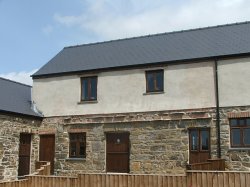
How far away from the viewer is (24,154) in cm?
2042

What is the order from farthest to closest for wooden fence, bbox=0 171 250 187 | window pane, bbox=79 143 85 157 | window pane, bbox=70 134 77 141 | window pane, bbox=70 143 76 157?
window pane, bbox=70 134 77 141 → window pane, bbox=70 143 76 157 → window pane, bbox=79 143 85 157 → wooden fence, bbox=0 171 250 187

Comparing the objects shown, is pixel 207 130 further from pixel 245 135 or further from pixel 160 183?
pixel 160 183

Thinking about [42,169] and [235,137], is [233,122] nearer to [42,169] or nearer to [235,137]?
[235,137]

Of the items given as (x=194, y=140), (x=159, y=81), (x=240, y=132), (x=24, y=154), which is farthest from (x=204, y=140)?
(x=24, y=154)

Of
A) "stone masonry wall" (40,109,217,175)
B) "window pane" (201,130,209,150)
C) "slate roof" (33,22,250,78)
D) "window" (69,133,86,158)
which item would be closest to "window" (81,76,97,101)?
"slate roof" (33,22,250,78)

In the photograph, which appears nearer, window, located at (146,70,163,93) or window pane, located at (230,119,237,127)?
window pane, located at (230,119,237,127)

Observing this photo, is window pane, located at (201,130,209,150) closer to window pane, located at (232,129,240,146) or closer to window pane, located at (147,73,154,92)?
window pane, located at (232,129,240,146)

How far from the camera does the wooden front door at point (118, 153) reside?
19.1 meters

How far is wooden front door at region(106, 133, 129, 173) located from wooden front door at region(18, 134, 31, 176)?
4.61 metres

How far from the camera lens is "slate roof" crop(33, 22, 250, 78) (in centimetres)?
1875

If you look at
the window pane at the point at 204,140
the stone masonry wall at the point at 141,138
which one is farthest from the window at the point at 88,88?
the window pane at the point at 204,140

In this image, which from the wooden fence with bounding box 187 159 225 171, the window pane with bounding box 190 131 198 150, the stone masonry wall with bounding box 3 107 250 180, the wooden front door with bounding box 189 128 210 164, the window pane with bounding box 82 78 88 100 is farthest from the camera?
the window pane with bounding box 82 78 88 100

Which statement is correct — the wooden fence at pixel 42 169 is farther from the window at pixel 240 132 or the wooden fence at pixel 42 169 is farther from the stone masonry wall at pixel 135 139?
the window at pixel 240 132

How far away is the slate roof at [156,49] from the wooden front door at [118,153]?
3.85 meters
